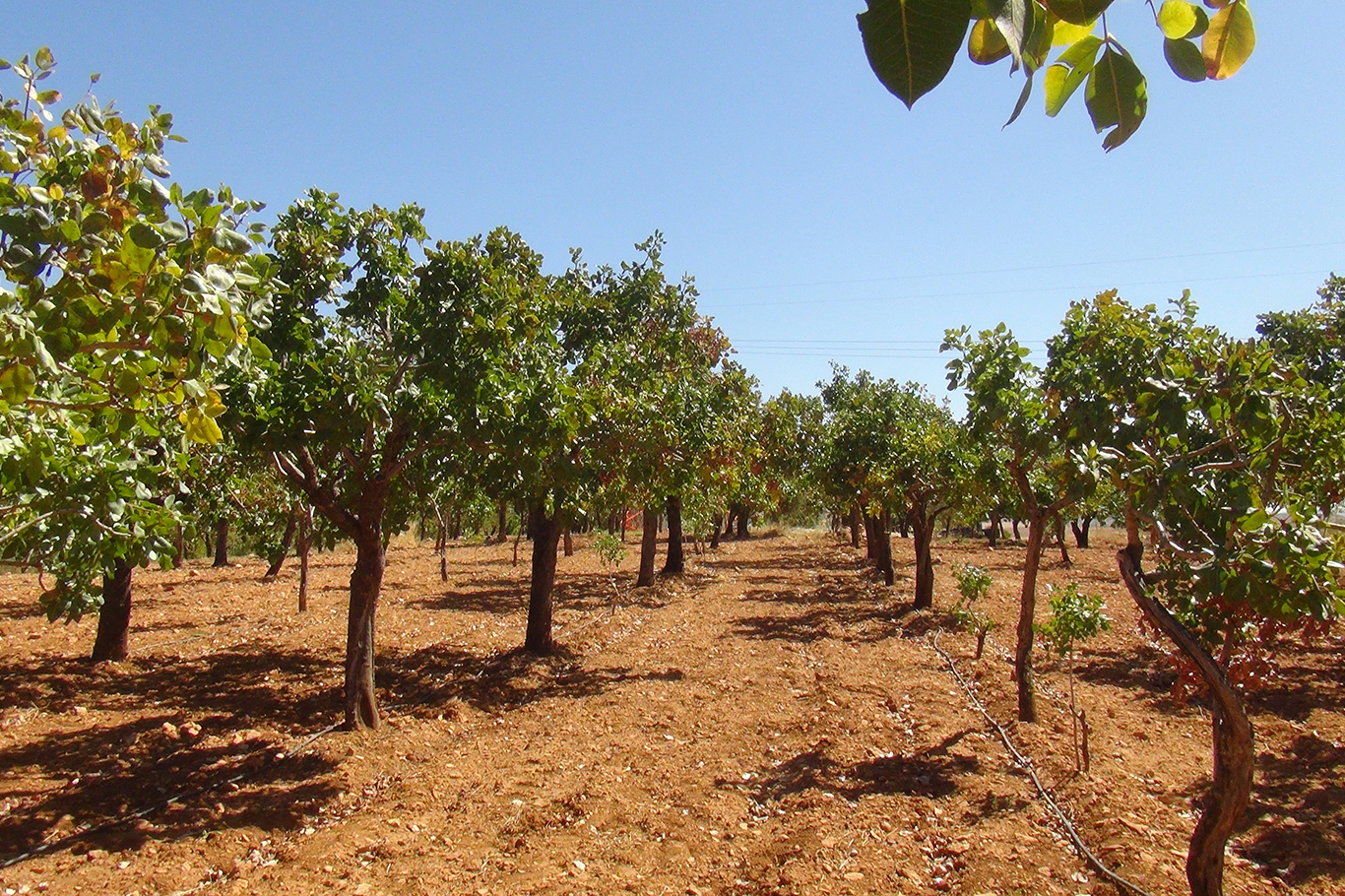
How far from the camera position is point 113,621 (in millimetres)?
9922

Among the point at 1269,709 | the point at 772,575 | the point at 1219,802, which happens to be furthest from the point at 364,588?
the point at 772,575

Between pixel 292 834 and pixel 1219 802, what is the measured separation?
543cm

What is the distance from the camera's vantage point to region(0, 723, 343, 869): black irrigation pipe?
4988 millimetres

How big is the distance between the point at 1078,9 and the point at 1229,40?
0.27 m

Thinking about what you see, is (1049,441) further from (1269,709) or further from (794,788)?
(1269,709)

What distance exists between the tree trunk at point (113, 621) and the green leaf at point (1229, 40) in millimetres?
11511

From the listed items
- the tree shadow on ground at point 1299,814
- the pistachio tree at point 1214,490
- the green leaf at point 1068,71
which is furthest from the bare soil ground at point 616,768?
the green leaf at point 1068,71

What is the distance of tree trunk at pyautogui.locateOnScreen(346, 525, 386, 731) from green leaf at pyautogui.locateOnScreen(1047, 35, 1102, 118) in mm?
6983

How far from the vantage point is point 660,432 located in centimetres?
846

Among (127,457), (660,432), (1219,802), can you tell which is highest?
(660,432)

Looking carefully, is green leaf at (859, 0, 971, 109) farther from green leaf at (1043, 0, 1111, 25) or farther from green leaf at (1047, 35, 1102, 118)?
green leaf at (1047, 35, 1102, 118)

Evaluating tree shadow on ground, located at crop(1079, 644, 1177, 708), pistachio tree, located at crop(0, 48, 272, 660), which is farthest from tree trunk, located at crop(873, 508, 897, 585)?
pistachio tree, located at crop(0, 48, 272, 660)

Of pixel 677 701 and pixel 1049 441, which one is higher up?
pixel 1049 441

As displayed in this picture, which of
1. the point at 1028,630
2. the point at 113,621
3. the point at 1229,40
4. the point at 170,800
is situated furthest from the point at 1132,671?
the point at 113,621
